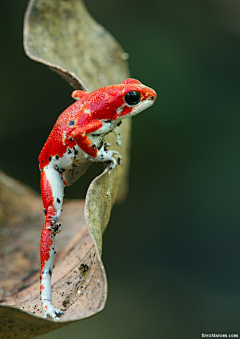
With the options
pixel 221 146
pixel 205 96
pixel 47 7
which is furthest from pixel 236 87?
pixel 47 7

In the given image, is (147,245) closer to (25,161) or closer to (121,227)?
(121,227)

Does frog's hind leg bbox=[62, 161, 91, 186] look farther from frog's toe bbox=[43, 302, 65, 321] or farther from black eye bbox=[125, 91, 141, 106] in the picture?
frog's toe bbox=[43, 302, 65, 321]

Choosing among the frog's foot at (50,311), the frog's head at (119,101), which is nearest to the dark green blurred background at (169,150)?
the frog's head at (119,101)

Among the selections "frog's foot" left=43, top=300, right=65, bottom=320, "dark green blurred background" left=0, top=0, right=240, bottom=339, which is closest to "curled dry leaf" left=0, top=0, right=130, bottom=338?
"frog's foot" left=43, top=300, right=65, bottom=320

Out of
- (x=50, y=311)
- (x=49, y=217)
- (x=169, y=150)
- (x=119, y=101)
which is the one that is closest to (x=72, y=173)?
(x=49, y=217)

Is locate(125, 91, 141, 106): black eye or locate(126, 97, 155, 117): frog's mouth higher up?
locate(125, 91, 141, 106): black eye

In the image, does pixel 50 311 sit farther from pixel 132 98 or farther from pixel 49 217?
pixel 132 98
